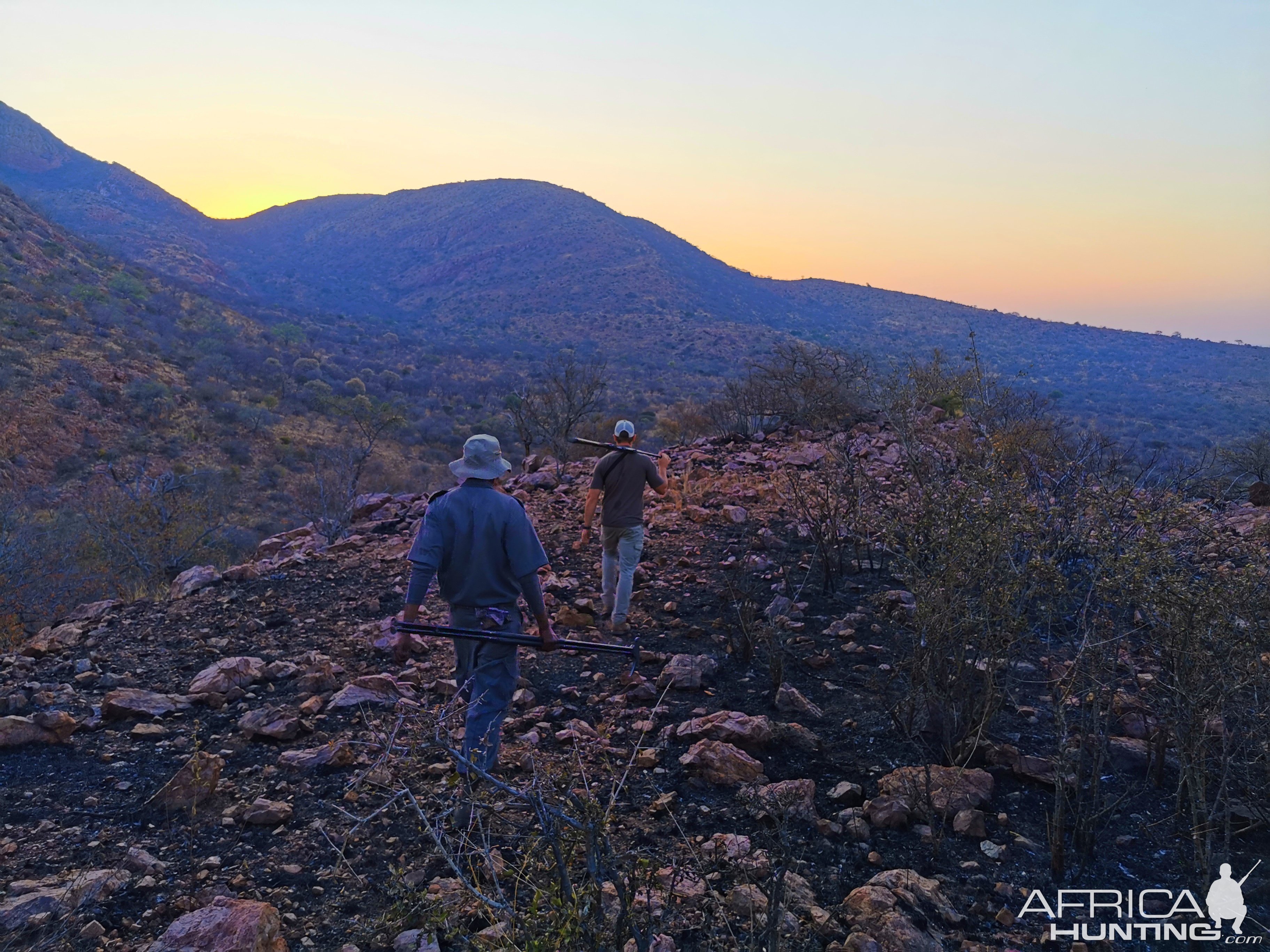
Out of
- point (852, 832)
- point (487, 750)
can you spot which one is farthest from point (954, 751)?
point (487, 750)

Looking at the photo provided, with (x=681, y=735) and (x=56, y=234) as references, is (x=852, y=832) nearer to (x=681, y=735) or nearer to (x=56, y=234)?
(x=681, y=735)

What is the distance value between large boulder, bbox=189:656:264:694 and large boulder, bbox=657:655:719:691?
2736mm

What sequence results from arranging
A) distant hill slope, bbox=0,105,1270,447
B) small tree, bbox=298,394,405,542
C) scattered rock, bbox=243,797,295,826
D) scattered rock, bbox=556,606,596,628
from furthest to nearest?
1. distant hill slope, bbox=0,105,1270,447
2. small tree, bbox=298,394,405,542
3. scattered rock, bbox=556,606,596,628
4. scattered rock, bbox=243,797,295,826

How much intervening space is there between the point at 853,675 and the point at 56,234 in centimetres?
3425

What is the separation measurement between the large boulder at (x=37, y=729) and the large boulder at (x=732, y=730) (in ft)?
11.4

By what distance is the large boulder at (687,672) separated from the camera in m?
4.57

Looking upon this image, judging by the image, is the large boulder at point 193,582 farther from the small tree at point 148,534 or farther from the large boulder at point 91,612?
the small tree at point 148,534

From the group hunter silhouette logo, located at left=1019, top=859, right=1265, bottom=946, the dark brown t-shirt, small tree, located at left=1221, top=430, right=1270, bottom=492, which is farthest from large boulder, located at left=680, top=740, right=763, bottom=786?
small tree, located at left=1221, top=430, right=1270, bottom=492

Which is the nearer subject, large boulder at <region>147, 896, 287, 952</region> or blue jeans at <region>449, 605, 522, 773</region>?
large boulder at <region>147, 896, 287, 952</region>

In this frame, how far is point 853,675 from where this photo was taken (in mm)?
4684

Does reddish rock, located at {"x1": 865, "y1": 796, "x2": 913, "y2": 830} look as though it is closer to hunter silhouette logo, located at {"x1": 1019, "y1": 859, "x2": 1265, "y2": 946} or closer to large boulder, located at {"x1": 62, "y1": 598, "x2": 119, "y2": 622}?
hunter silhouette logo, located at {"x1": 1019, "y1": 859, "x2": 1265, "y2": 946}

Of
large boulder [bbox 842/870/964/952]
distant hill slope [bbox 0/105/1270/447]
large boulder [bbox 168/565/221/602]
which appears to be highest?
distant hill slope [bbox 0/105/1270/447]

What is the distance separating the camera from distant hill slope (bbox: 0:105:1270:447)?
42625mm

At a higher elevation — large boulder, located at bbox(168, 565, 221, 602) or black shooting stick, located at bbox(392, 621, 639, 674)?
black shooting stick, located at bbox(392, 621, 639, 674)
